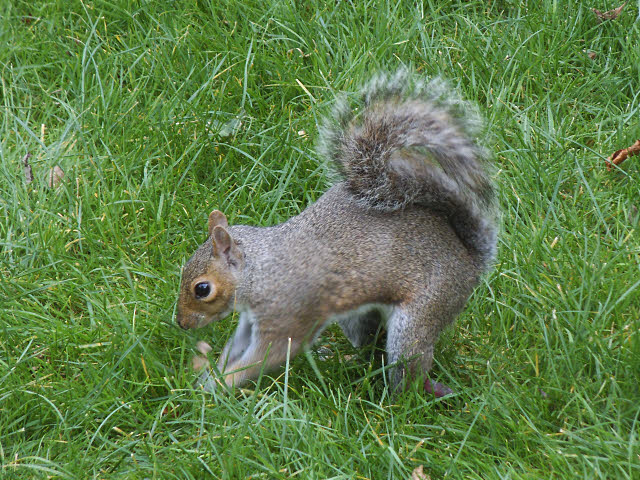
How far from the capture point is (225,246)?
2461 millimetres

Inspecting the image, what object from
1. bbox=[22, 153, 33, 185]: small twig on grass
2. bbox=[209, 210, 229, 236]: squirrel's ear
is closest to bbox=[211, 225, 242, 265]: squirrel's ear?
bbox=[209, 210, 229, 236]: squirrel's ear

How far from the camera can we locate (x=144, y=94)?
344cm

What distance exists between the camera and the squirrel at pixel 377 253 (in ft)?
7.89

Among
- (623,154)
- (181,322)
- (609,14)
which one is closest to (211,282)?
(181,322)

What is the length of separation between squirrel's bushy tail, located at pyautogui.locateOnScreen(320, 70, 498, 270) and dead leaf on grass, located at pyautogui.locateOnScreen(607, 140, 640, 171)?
68 centimetres

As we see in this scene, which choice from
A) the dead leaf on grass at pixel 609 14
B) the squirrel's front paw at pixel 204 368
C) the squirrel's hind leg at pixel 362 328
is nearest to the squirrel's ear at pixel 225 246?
the squirrel's front paw at pixel 204 368

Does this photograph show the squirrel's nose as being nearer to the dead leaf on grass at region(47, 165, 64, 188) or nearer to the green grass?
the green grass

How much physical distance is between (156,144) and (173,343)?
0.92 metres

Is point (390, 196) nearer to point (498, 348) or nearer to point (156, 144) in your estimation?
point (498, 348)

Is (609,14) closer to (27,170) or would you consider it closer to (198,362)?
(198,362)

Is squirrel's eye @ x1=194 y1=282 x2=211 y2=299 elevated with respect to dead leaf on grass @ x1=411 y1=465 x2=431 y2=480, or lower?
elevated

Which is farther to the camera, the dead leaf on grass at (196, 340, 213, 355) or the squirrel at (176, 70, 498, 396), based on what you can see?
the dead leaf on grass at (196, 340, 213, 355)

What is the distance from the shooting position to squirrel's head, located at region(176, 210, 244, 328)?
8.02 ft

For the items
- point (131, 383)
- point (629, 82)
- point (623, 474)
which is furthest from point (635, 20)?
point (131, 383)
